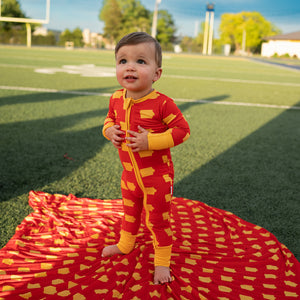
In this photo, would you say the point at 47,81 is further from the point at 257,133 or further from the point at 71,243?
the point at 71,243

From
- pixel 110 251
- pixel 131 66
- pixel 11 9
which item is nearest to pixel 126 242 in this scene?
pixel 110 251

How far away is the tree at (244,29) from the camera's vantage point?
77.1 m

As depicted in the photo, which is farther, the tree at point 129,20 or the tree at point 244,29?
the tree at point 244,29

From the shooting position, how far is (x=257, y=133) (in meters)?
4.89

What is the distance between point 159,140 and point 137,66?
14.0 inches

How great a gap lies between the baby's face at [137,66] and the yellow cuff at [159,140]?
0.77 ft

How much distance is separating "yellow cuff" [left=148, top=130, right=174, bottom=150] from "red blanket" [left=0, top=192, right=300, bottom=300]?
76 cm

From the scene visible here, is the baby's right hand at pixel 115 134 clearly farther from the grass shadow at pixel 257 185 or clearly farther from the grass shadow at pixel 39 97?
the grass shadow at pixel 39 97

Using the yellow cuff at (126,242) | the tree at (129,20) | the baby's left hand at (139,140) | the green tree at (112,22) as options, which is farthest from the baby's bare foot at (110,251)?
the green tree at (112,22)

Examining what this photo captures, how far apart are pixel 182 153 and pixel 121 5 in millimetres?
83259

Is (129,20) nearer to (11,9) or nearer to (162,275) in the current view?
(11,9)

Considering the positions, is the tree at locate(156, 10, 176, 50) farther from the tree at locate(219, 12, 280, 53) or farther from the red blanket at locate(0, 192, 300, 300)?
the red blanket at locate(0, 192, 300, 300)

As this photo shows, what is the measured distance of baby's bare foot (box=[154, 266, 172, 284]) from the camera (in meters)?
1.75

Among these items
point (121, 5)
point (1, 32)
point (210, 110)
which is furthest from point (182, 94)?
point (121, 5)
